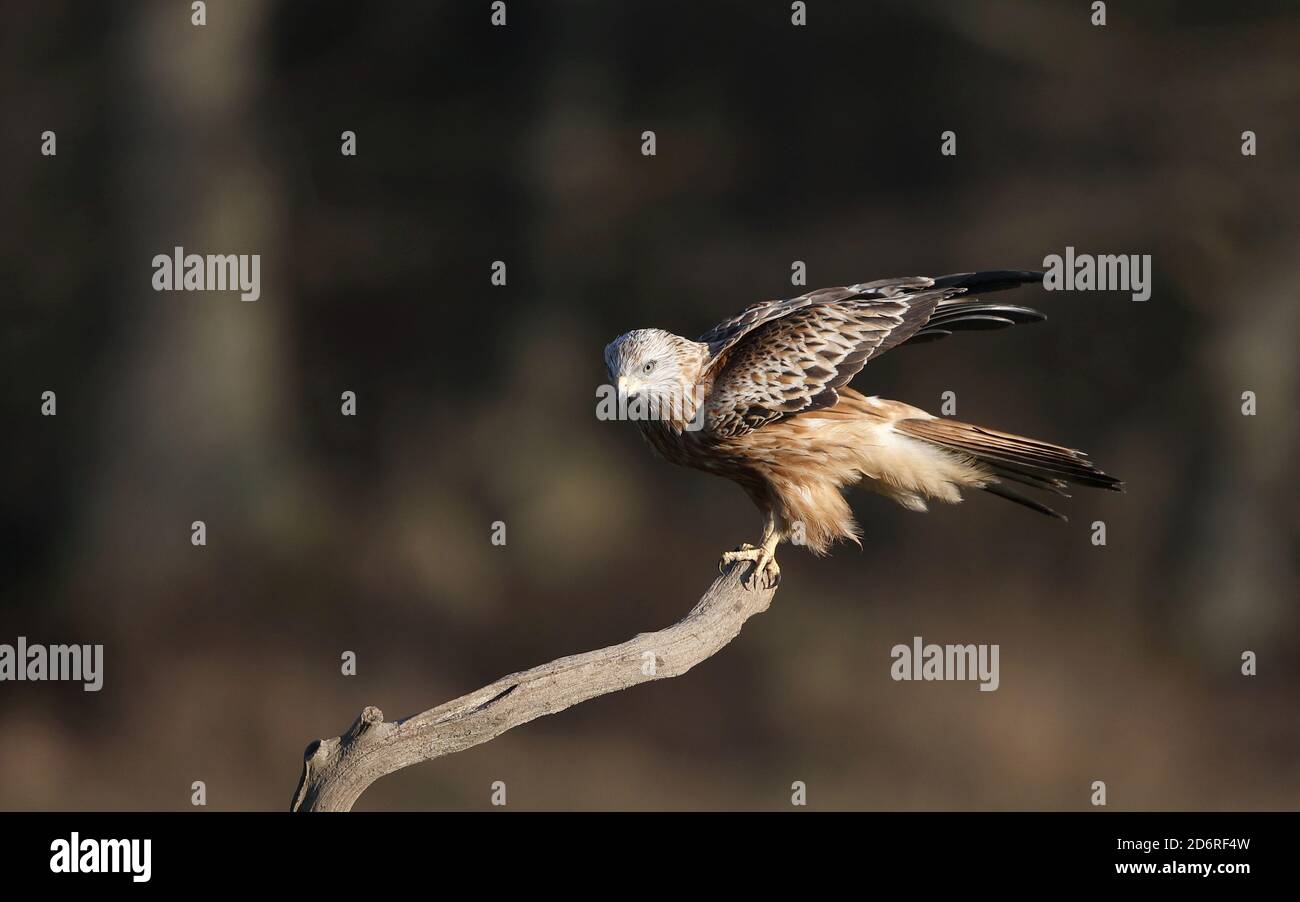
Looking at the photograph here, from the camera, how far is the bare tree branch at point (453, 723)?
4289mm

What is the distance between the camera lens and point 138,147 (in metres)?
10.2

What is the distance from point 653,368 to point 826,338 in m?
0.66

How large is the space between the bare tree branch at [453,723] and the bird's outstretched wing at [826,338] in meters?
0.94

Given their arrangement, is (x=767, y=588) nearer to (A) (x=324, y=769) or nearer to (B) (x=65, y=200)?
(A) (x=324, y=769)

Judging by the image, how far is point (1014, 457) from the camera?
514cm

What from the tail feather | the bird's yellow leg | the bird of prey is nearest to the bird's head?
the bird of prey

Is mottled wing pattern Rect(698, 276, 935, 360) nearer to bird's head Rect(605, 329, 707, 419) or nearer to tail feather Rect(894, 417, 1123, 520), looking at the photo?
bird's head Rect(605, 329, 707, 419)

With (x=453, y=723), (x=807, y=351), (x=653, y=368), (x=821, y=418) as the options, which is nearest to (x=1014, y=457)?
(x=821, y=418)

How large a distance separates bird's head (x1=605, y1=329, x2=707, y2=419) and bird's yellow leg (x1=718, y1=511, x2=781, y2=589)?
0.55m

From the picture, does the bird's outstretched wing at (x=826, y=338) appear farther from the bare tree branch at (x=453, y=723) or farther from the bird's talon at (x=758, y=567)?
the bare tree branch at (x=453, y=723)

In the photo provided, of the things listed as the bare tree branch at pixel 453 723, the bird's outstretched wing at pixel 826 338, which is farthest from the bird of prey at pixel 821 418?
the bare tree branch at pixel 453 723

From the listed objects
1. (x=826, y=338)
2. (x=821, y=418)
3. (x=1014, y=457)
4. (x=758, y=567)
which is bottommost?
(x=758, y=567)

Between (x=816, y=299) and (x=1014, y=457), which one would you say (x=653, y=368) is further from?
(x=1014, y=457)

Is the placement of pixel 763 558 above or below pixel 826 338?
below
